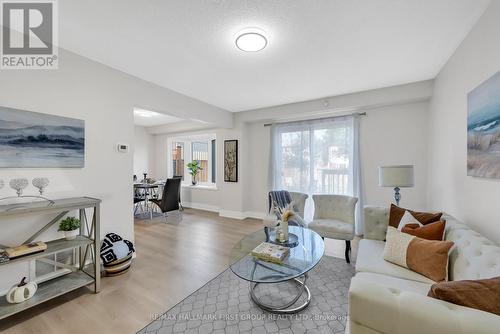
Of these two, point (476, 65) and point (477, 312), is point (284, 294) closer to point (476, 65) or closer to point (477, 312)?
point (477, 312)

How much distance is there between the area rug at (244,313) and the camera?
63.9 inches

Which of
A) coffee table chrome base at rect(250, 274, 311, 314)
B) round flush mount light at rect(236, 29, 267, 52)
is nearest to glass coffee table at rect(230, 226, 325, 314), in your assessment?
coffee table chrome base at rect(250, 274, 311, 314)

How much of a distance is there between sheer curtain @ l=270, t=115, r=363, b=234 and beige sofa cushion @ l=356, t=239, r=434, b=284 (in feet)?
5.99

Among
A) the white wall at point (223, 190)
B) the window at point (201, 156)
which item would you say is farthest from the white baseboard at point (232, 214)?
the window at point (201, 156)

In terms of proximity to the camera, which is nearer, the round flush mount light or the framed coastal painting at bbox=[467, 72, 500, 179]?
the framed coastal painting at bbox=[467, 72, 500, 179]

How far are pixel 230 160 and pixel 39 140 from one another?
11.3 ft

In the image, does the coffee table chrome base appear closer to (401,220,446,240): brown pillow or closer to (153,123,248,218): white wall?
(401,220,446,240): brown pillow

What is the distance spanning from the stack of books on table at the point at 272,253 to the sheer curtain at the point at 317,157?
2372 mm

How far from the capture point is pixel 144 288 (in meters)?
2.17

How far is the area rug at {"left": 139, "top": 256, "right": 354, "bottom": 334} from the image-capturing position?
1.62 metres

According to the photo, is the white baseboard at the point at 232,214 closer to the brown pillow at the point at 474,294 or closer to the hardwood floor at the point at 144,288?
the hardwood floor at the point at 144,288

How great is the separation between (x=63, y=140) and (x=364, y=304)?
295 cm

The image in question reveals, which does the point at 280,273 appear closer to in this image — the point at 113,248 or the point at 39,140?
the point at 113,248

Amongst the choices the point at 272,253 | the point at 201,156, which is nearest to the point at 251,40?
the point at 272,253
